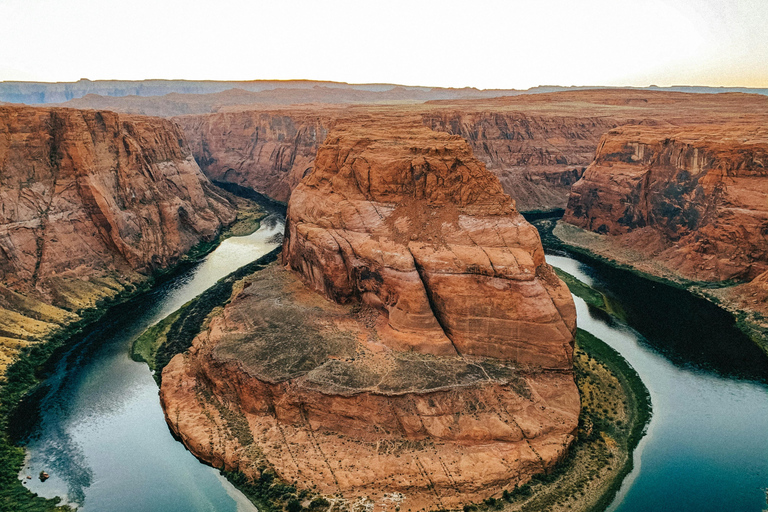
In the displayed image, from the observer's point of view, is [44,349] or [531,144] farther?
[531,144]

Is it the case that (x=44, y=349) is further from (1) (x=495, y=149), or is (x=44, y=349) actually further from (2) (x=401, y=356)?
(1) (x=495, y=149)

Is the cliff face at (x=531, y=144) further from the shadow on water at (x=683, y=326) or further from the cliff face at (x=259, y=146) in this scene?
the shadow on water at (x=683, y=326)

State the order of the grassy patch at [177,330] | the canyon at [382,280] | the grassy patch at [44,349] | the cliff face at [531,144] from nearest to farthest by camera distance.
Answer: the grassy patch at [44,349], the canyon at [382,280], the grassy patch at [177,330], the cliff face at [531,144]

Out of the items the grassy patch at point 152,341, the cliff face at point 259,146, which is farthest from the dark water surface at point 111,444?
the cliff face at point 259,146

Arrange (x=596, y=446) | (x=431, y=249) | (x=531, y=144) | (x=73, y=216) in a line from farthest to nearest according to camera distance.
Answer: (x=531, y=144) < (x=73, y=216) < (x=431, y=249) < (x=596, y=446)

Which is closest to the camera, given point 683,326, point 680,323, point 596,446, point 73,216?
point 596,446

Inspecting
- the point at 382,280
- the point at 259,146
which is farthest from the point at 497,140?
the point at 382,280
